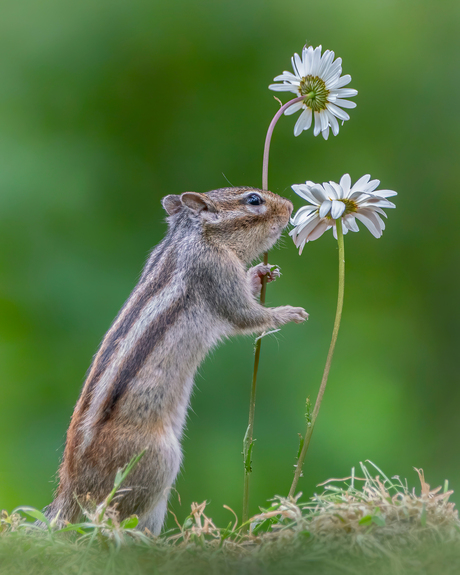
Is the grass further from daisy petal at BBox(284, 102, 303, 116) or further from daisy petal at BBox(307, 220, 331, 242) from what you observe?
daisy petal at BBox(284, 102, 303, 116)

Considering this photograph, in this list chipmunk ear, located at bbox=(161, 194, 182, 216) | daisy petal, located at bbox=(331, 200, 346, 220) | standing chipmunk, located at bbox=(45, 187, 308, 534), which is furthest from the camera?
chipmunk ear, located at bbox=(161, 194, 182, 216)

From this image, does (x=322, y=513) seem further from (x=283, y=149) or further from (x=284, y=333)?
(x=283, y=149)

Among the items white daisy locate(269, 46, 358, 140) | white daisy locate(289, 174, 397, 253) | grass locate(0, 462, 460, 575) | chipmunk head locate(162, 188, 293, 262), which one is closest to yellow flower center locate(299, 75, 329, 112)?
white daisy locate(269, 46, 358, 140)

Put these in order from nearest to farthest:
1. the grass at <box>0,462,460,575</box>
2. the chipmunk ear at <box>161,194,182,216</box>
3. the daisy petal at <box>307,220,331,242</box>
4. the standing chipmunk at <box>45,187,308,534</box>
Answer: the grass at <box>0,462,460,575</box> < the daisy petal at <box>307,220,331,242</box> < the standing chipmunk at <box>45,187,308,534</box> < the chipmunk ear at <box>161,194,182,216</box>

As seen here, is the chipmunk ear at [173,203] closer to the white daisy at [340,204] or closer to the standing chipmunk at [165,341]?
the standing chipmunk at [165,341]

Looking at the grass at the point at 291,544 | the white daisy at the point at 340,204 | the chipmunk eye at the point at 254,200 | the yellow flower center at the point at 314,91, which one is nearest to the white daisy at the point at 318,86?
the yellow flower center at the point at 314,91

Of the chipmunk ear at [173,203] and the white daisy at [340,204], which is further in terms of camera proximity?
the chipmunk ear at [173,203]
